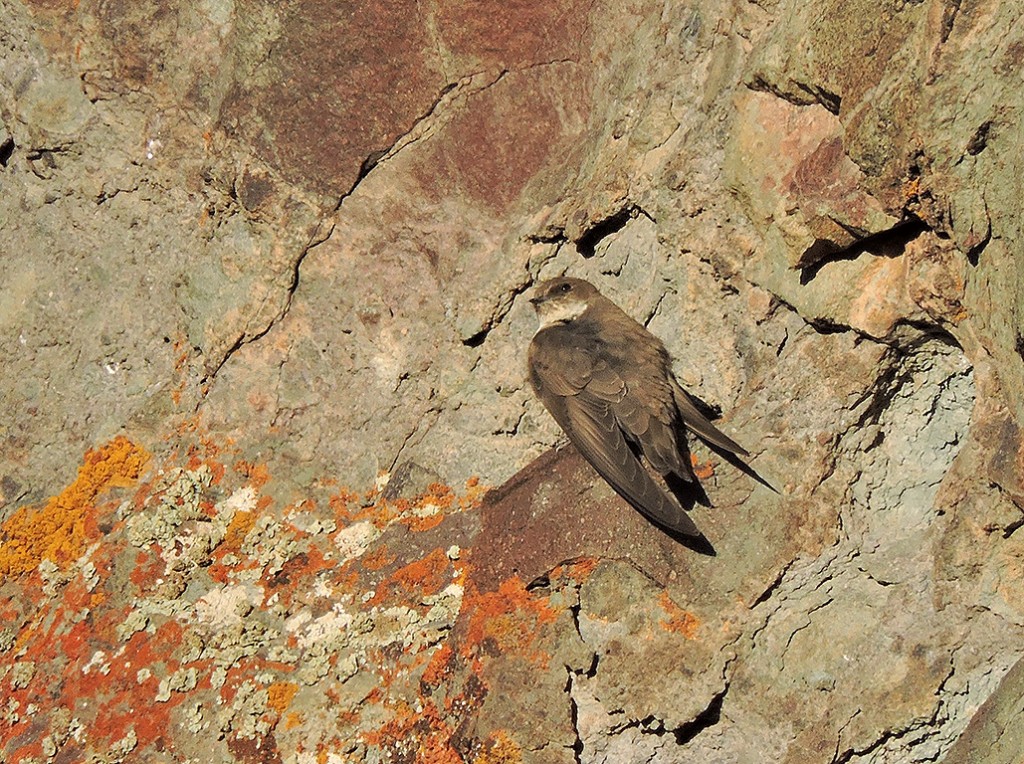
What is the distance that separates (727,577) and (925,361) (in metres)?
0.73

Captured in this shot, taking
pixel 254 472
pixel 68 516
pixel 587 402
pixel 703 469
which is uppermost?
pixel 68 516

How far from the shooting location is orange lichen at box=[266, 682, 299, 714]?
2.75m

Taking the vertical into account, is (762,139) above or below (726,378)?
above

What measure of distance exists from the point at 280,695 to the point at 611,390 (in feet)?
4.15

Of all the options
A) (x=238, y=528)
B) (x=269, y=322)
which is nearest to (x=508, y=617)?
(x=238, y=528)

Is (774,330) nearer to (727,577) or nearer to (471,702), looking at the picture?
(727,577)

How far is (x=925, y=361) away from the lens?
2.45m

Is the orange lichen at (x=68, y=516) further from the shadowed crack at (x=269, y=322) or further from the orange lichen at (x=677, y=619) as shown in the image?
the orange lichen at (x=677, y=619)

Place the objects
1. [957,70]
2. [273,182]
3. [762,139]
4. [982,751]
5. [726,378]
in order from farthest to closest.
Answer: [273,182] → [726,378] → [762,139] → [982,751] → [957,70]

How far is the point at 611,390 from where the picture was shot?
3.05 m

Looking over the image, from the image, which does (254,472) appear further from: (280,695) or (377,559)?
(280,695)

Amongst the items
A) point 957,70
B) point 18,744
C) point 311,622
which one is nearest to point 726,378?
point 957,70

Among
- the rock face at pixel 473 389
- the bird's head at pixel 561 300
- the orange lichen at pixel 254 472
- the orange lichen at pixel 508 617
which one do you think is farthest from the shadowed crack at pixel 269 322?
the orange lichen at pixel 508 617

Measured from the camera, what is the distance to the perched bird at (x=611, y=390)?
2.82 metres
